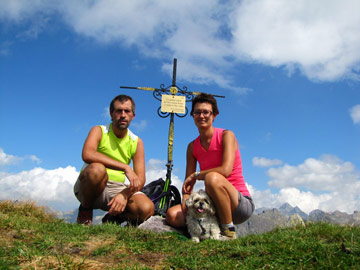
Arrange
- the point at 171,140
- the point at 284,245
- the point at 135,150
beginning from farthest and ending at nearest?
the point at 171,140, the point at 135,150, the point at 284,245

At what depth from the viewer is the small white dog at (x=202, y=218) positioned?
496 cm

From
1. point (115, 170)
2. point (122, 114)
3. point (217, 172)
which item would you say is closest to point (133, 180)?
point (115, 170)

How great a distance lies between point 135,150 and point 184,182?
1.20 meters

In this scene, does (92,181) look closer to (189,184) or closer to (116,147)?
(116,147)

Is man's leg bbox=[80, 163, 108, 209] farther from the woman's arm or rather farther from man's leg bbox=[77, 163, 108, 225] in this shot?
the woman's arm

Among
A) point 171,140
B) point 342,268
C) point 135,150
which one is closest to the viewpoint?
point 342,268

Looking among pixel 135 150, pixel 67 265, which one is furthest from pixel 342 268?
pixel 135 150

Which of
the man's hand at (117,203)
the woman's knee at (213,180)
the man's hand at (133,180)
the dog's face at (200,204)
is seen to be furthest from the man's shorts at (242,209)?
the man's hand at (117,203)

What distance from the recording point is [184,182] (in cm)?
553

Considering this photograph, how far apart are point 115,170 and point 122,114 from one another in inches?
42.8

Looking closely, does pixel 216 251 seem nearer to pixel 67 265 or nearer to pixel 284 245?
pixel 284 245

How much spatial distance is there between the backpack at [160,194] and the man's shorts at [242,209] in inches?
70.2

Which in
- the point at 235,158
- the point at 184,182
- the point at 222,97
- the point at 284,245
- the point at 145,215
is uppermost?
the point at 222,97

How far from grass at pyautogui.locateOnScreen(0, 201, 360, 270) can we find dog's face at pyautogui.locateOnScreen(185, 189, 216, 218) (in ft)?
1.94
